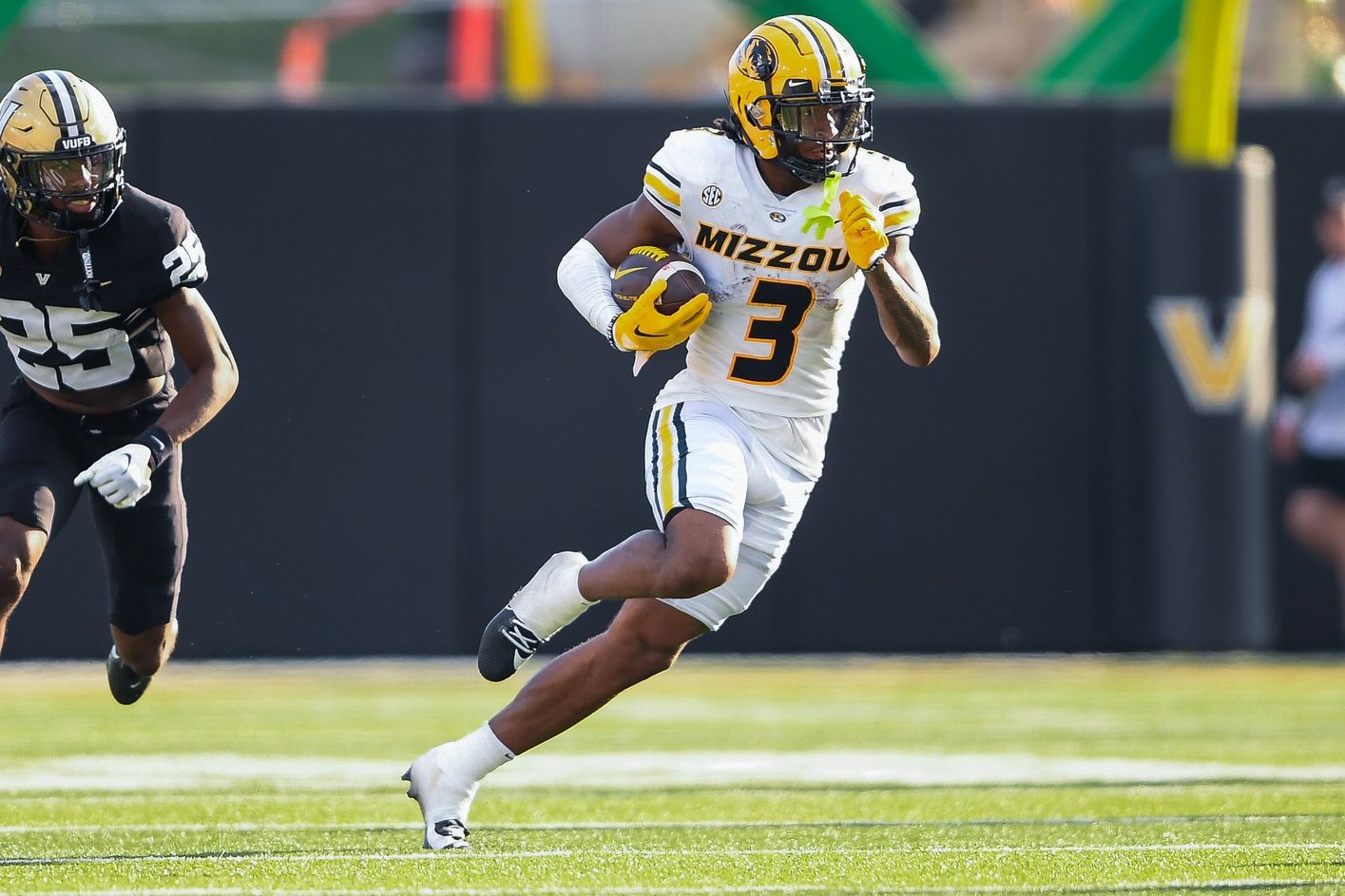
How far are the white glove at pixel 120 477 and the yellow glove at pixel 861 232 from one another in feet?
4.84

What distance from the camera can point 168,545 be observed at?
4.81m

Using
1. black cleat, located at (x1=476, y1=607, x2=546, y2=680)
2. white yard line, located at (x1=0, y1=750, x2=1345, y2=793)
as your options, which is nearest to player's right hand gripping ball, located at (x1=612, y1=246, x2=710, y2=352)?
black cleat, located at (x1=476, y1=607, x2=546, y2=680)

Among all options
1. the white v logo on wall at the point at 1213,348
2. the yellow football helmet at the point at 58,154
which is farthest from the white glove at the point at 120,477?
the white v logo on wall at the point at 1213,348

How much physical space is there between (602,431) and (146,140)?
6.93 ft

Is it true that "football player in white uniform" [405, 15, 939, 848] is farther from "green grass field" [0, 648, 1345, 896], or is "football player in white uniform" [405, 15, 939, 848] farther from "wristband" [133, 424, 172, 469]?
"wristband" [133, 424, 172, 469]

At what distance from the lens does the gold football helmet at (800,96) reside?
4.30m

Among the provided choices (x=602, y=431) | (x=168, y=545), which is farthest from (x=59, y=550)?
(x=168, y=545)

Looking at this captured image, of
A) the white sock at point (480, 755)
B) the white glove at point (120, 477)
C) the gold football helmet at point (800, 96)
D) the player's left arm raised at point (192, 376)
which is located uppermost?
the gold football helmet at point (800, 96)

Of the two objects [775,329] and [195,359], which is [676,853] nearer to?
[775,329]

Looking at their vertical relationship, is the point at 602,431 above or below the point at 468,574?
above

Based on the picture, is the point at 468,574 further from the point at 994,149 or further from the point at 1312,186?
the point at 1312,186

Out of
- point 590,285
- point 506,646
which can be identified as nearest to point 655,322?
point 590,285

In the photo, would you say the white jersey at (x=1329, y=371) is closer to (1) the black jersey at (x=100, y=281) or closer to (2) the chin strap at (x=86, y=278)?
(1) the black jersey at (x=100, y=281)

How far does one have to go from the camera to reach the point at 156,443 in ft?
14.1
